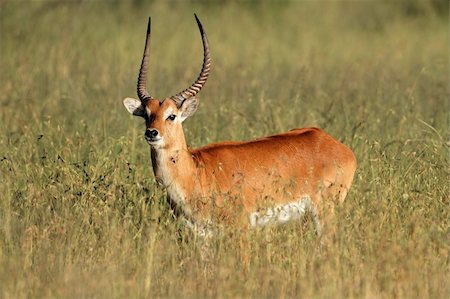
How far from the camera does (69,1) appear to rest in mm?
16531

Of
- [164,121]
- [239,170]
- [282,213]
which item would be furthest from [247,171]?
[164,121]

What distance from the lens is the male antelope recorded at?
737 centimetres

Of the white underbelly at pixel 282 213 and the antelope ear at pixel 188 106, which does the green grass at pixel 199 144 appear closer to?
the white underbelly at pixel 282 213

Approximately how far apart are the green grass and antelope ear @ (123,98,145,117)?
1.30ft

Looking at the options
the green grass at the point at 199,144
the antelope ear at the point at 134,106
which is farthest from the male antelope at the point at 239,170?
the green grass at the point at 199,144

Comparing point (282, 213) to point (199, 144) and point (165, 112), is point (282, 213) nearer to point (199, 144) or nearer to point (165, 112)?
point (165, 112)

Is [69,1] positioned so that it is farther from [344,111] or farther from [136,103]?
[136,103]

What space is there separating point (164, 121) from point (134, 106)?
60cm

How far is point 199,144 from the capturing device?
380 inches

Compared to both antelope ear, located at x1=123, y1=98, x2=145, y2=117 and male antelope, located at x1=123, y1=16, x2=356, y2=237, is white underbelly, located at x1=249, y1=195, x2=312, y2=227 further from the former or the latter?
antelope ear, located at x1=123, y1=98, x2=145, y2=117

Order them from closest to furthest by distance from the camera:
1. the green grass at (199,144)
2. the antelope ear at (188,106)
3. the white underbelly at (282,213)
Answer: the green grass at (199,144), the white underbelly at (282,213), the antelope ear at (188,106)

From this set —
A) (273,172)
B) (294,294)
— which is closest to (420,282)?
(294,294)

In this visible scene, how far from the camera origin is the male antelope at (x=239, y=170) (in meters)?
7.37

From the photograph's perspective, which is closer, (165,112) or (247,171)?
(165,112)
